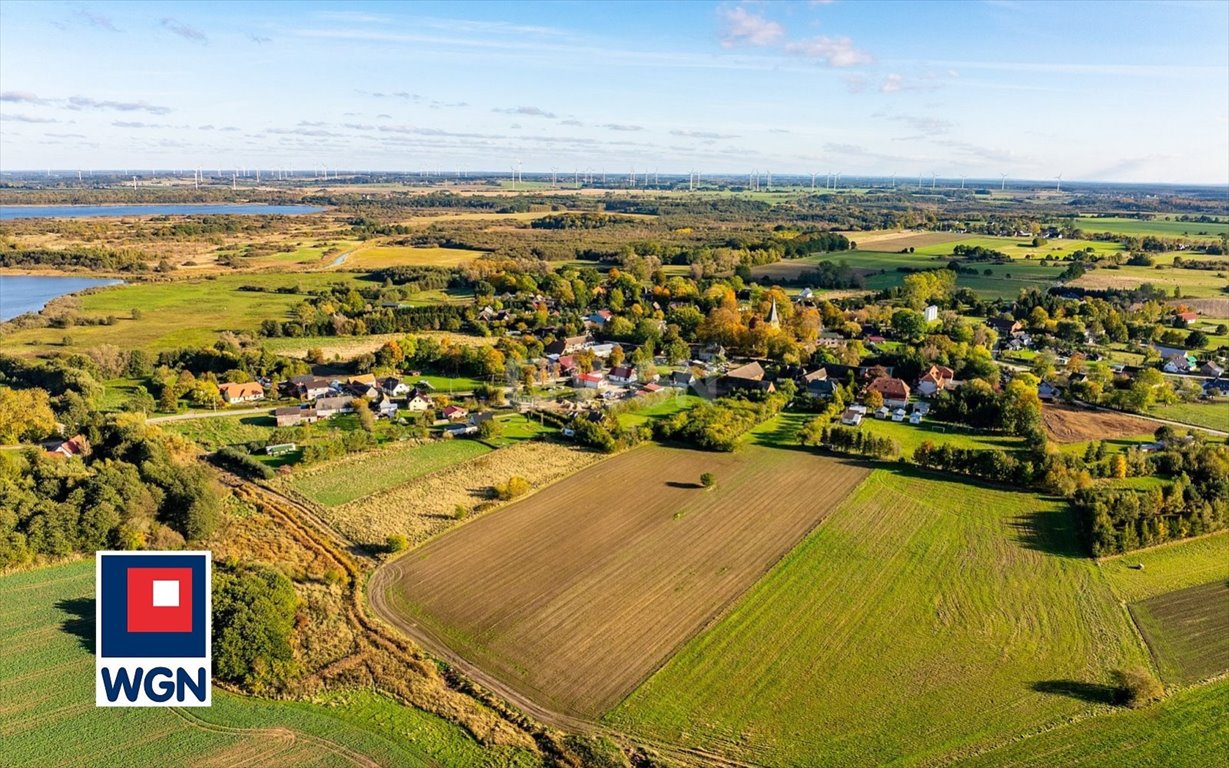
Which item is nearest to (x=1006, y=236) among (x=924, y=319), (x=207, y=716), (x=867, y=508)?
(x=924, y=319)

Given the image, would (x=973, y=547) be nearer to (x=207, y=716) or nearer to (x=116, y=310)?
(x=207, y=716)

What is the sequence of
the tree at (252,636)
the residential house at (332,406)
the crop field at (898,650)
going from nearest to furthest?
the crop field at (898,650) < the tree at (252,636) < the residential house at (332,406)

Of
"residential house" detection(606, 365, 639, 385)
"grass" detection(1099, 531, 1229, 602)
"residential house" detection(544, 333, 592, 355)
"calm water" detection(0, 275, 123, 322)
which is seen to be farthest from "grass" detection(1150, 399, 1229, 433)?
"calm water" detection(0, 275, 123, 322)

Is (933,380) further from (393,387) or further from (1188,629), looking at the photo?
(393,387)

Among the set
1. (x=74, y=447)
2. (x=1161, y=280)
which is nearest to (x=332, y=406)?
(x=74, y=447)

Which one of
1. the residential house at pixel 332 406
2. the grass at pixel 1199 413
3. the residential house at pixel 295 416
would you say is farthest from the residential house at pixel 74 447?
the grass at pixel 1199 413

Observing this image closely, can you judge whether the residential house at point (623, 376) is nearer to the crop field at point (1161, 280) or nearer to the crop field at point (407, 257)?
the crop field at point (407, 257)

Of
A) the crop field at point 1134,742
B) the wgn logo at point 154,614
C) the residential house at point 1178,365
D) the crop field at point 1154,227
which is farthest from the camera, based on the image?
the crop field at point 1154,227
